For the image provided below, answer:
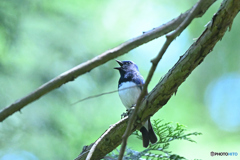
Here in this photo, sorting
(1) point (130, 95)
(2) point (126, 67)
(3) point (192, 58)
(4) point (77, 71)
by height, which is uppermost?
(2) point (126, 67)

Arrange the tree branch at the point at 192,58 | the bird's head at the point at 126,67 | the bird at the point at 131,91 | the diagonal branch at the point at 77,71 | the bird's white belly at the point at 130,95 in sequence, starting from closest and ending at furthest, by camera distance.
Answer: the diagonal branch at the point at 77,71 < the tree branch at the point at 192,58 < the bird at the point at 131,91 < the bird's white belly at the point at 130,95 < the bird's head at the point at 126,67

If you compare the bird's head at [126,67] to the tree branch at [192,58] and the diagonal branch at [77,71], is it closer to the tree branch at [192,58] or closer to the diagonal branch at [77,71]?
the tree branch at [192,58]

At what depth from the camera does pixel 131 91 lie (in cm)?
374

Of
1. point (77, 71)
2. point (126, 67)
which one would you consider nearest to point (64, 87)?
point (126, 67)

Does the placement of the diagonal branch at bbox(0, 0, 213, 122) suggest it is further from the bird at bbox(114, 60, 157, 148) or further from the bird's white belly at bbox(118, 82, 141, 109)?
the bird's white belly at bbox(118, 82, 141, 109)

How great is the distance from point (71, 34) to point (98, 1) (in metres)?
1.06

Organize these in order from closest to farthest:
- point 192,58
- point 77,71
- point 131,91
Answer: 1. point 77,71
2. point 192,58
3. point 131,91

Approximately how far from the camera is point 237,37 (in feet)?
22.4

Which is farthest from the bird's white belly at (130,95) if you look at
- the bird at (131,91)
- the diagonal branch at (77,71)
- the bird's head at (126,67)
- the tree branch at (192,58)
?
the diagonal branch at (77,71)

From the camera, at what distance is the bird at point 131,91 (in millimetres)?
3268

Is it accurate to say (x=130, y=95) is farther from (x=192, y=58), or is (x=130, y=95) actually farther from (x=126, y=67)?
(x=192, y=58)

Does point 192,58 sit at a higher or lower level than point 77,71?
higher

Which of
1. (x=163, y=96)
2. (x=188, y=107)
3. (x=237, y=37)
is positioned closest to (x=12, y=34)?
(x=188, y=107)

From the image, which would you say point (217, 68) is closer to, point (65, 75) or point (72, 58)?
point (72, 58)
